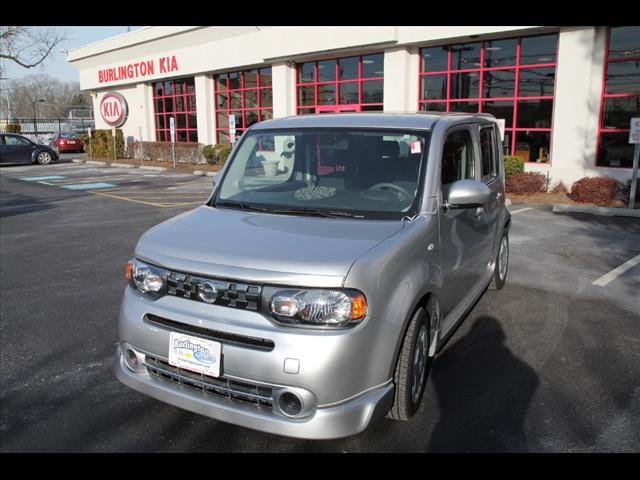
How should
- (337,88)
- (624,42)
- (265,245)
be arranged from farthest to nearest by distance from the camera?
(337,88)
(624,42)
(265,245)

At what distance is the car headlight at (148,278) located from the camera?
3123 mm

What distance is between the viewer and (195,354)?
2.90 meters

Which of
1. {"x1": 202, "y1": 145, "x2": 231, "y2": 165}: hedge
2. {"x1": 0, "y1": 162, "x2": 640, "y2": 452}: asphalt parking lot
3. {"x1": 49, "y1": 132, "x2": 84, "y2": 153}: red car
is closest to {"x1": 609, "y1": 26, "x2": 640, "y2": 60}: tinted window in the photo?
{"x1": 0, "y1": 162, "x2": 640, "y2": 452}: asphalt parking lot

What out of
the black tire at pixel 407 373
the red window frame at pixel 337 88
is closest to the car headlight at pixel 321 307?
the black tire at pixel 407 373

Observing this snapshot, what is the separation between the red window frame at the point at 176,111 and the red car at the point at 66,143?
10.2 metres

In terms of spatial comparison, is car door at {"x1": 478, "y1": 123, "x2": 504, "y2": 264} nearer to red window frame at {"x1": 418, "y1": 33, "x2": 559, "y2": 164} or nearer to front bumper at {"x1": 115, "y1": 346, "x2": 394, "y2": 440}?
front bumper at {"x1": 115, "y1": 346, "x2": 394, "y2": 440}

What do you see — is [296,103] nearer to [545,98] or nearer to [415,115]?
[545,98]

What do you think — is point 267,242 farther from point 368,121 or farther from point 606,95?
point 606,95

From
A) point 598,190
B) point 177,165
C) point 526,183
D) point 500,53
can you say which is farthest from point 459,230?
point 177,165

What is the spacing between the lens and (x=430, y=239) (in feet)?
11.4

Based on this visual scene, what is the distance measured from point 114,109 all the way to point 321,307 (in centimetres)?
3294

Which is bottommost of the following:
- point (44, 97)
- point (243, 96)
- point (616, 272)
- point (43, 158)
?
point (616, 272)

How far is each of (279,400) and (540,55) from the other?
570 inches

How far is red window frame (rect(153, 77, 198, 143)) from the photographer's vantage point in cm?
2692
